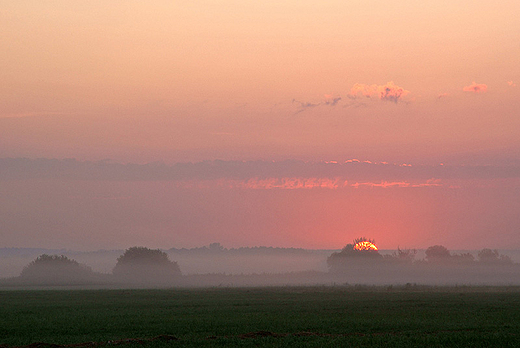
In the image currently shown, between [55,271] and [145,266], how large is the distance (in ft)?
78.3

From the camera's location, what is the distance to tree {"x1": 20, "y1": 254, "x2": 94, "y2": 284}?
147 m

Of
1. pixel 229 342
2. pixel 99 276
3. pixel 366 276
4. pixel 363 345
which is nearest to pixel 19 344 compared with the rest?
pixel 229 342

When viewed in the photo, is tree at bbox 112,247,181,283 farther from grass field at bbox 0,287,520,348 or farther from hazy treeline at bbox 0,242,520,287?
grass field at bbox 0,287,520,348

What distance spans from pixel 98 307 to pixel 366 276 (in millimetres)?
130236

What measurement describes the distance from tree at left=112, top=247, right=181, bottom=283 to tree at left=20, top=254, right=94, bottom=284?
30.2 ft

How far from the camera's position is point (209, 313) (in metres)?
43.0

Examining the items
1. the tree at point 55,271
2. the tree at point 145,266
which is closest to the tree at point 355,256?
the tree at point 145,266

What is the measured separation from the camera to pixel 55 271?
493 ft

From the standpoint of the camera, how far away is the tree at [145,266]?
156 meters

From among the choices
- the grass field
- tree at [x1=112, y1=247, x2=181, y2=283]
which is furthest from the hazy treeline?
the grass field

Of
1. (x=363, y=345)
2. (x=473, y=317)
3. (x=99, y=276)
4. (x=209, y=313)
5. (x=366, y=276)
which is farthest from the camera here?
(x=366, y=276)

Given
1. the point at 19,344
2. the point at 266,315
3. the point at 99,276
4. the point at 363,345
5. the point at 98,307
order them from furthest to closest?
the point at 99,276, the point at 98,307, the point at 266,315, the point at 19,344, the point at 363,345

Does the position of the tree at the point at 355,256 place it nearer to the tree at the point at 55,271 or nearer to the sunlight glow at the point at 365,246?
the sunlight glow at the point at 365,246

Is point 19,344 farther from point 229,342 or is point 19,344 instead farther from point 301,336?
point 301,336
